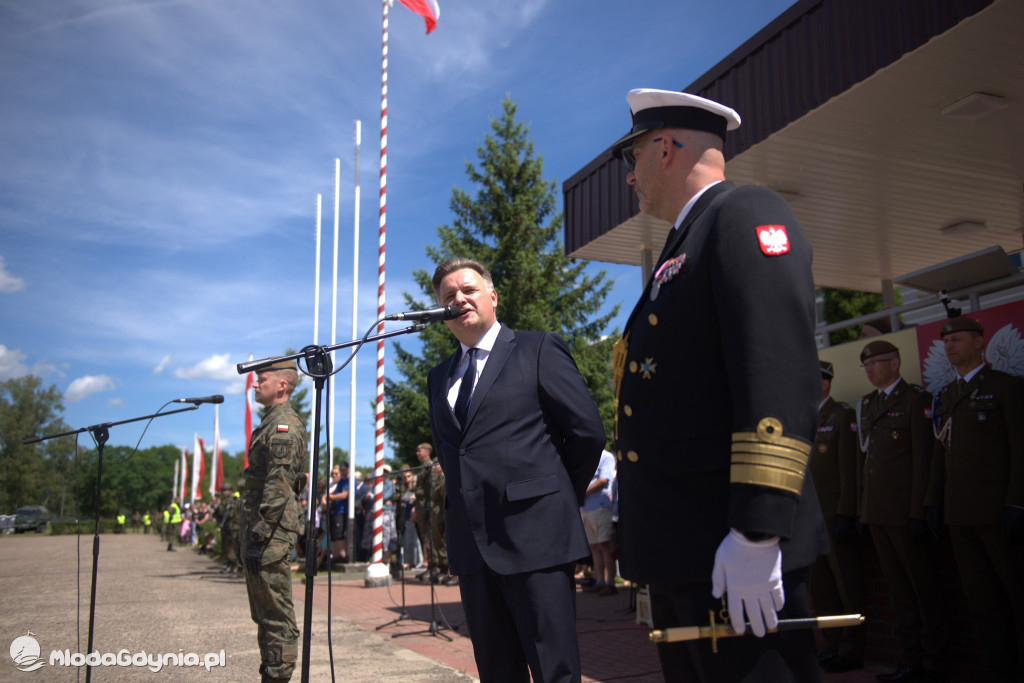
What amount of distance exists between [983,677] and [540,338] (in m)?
3.92

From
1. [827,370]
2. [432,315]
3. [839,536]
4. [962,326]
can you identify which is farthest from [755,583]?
[827,370]

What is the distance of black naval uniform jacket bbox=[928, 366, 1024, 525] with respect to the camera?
443cm

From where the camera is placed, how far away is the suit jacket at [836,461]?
5.63m

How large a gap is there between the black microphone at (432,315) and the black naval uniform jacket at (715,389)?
4.28 feet

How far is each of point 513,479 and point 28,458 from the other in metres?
6.89

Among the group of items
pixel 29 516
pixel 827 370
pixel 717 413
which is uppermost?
pixel 827 370

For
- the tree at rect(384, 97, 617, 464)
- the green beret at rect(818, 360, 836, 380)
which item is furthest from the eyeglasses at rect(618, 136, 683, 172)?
the tree at rect(384, 97, 617, 464)

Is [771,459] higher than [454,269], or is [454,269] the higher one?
[454,269]

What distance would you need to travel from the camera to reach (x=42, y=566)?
17578 mm

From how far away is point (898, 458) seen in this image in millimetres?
5168

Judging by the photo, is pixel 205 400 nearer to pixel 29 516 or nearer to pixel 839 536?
pixel 839 536

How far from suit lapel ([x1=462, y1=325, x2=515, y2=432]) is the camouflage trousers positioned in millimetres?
2357

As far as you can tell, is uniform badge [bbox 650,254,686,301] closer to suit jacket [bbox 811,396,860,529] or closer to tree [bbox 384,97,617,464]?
suit jacket [bbox 811,396,860,529]

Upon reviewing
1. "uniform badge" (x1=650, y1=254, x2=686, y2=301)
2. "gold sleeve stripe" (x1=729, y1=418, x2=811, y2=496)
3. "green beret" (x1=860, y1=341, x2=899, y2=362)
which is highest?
"green beret" (x1=860, y1=341, x2=899, y2=362)
